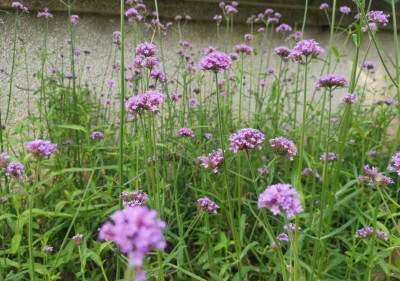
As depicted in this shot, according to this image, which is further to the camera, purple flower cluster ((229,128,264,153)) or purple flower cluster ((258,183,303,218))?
purple flower cluster ((229,128,264,153))

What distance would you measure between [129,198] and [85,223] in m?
0.69

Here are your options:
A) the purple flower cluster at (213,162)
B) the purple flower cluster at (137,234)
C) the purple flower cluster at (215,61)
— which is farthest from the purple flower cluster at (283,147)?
the purple flower cluster at (137,234)

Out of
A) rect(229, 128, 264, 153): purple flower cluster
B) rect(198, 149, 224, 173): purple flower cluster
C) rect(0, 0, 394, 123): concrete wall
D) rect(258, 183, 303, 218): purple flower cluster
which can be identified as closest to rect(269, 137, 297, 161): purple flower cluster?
rect(229, 128, 264, 153): purple flower cluster

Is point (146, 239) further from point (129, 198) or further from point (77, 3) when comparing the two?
point (77, 3)

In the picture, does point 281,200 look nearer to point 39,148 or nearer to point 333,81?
point 39,148

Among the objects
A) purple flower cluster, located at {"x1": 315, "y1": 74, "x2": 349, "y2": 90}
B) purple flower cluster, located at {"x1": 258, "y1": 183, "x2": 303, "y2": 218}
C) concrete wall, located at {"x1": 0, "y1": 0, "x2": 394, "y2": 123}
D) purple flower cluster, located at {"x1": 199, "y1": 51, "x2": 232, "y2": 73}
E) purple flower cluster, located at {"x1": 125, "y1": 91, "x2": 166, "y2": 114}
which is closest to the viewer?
purple flower cluster, located at {"x1": 258, "y1": 183, "x2": 303, "y2": 218}

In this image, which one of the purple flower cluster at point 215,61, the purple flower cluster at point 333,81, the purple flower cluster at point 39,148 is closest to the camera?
the purple flower cluster at point 39,148

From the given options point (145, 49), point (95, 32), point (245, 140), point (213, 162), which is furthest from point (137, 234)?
point (95, 32)

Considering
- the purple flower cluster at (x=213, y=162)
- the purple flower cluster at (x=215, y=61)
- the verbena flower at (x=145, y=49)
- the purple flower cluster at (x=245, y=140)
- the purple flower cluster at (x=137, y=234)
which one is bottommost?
the purple flower cluster at (x=213, y=162)

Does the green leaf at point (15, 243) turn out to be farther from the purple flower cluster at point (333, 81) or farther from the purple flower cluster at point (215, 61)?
the purple flower cluster at point (333, 81)

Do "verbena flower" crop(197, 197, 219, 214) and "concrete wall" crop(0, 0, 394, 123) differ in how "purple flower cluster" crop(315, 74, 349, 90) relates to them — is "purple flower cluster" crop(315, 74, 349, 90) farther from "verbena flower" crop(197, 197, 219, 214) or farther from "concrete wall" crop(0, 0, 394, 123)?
"concrete wall" crop(0, 0, 394, 123)

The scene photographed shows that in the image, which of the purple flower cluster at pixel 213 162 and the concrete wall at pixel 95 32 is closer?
the purple flower cluster at pixel 213 162

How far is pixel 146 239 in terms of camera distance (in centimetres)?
43

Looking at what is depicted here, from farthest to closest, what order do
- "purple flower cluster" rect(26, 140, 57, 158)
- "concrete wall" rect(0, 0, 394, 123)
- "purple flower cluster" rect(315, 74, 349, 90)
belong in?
Result: "concrete wall" rect(0, 0, 394, 123) < "purple flower cluster" rect(315, 74, 349, 90) < "purple flower cluster" rect(26, 140, 57, 158)
